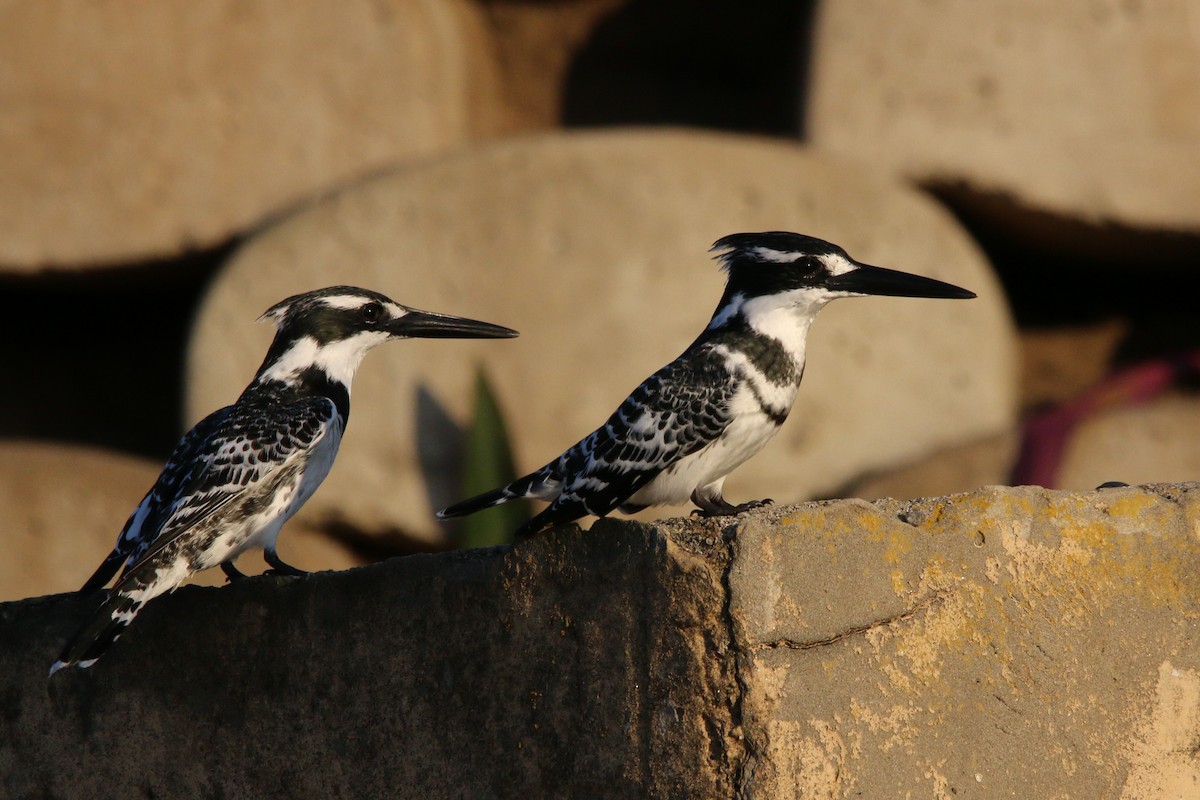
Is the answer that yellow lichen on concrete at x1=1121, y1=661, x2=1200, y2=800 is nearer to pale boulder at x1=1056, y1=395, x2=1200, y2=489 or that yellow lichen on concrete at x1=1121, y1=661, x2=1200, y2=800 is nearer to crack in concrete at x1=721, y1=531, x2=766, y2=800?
crack in concrete at x1=721, y1=531, x2=766, y2=800

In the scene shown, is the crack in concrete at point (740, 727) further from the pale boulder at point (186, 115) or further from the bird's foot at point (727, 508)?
the pale boulder at point (186, 115)

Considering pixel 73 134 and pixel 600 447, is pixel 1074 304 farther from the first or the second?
pixel 600 447

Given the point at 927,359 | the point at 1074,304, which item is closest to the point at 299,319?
the point at 927,359

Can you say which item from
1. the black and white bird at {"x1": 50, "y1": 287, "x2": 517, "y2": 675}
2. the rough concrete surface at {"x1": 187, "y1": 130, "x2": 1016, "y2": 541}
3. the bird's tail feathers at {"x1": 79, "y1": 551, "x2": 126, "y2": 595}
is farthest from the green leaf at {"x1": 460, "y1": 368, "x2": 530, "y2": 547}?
the bird's tail feathers at {"x1": 79, "y1": 551, "x2": 126, "y2": 595}

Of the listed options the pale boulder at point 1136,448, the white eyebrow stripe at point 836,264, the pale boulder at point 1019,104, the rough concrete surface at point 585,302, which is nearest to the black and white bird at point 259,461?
the white eyebrow stripe at point 836,264

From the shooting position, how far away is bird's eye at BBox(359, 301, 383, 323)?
445 cm

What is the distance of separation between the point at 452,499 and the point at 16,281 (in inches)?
120

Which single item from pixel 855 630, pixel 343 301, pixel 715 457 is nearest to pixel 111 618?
pixel 343 301

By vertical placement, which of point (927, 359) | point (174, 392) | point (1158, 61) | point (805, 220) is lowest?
point (174, 392)

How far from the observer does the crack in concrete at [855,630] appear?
2928 millimetres

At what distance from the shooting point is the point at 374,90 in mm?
9062

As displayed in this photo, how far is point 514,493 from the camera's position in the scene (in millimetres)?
3809

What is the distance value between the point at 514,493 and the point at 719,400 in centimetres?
Result: 55

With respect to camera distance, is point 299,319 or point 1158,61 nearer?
point 299,319
